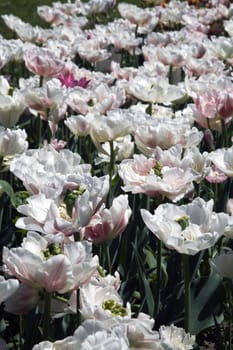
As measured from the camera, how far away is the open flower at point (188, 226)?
1768mm

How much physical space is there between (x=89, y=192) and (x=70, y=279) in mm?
242

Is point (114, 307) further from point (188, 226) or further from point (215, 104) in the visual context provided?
point (215, 104)

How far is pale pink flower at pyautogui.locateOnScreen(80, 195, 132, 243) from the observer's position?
185 centimetres

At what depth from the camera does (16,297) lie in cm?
164

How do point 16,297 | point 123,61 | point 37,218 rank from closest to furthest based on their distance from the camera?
point 16,297, point 37,218, point 123,61

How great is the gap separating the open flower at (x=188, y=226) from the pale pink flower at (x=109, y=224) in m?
0.08

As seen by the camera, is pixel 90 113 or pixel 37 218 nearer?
pixel 37 218

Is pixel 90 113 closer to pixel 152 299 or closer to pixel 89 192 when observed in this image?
pixel 152 299

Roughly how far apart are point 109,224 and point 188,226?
7.5 inches

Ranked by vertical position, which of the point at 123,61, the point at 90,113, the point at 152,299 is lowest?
the point at 123,61

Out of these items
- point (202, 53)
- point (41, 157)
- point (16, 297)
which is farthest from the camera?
point (202, 53)

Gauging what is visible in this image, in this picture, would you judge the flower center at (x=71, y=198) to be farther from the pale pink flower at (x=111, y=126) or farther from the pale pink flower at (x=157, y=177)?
the pale pink flower at (x=111, y=126)

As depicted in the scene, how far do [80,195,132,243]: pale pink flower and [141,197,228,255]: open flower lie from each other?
0.25 feet

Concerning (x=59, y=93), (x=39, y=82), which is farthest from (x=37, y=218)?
(x=39, y=82)
